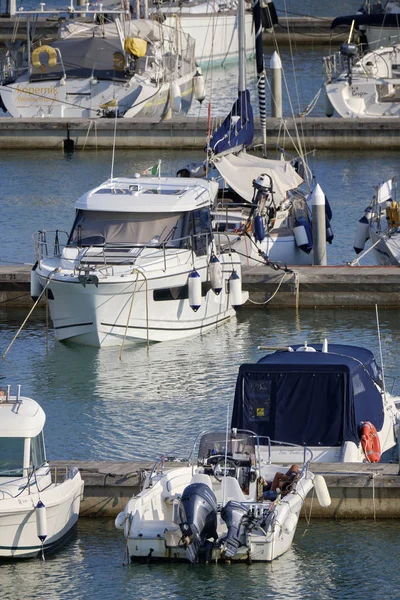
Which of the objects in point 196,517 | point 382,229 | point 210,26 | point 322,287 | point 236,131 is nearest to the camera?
point 196,517

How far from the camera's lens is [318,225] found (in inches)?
1131

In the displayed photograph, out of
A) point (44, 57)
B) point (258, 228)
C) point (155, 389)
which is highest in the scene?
point (44, 57)

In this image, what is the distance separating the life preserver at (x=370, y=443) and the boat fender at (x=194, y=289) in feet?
23.8

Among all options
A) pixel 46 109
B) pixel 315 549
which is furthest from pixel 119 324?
pixel 46 109

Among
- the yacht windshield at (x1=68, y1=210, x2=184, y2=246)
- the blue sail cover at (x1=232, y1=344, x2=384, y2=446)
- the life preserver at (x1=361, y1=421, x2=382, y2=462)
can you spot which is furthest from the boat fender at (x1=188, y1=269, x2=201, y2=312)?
the life preserver at (x1=361, y1=421, x2=382, y2=462)

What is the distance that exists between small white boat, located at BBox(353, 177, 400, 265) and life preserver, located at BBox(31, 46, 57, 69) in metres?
17.7

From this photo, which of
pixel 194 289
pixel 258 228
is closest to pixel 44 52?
pixel 258 228

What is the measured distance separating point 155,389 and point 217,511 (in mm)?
8000

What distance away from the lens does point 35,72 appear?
152 feet

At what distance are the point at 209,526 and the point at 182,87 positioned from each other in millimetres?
34660

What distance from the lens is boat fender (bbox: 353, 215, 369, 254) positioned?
30094mm

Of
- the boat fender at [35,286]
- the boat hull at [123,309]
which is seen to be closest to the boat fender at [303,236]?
the boat hull at [123,309]

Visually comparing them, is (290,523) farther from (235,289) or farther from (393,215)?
(393,215)

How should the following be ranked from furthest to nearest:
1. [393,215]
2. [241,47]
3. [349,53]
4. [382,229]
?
[349,53]
[241,47]
[382,229]
[393,215]
